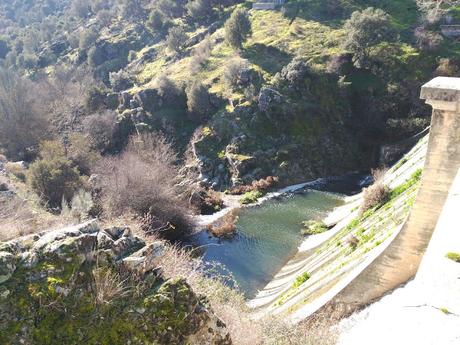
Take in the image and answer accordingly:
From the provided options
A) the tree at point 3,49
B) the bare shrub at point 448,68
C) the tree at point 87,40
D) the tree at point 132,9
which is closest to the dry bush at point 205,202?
the bare shrub at point 448,68

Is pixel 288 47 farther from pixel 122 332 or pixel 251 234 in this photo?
pixel 122 332

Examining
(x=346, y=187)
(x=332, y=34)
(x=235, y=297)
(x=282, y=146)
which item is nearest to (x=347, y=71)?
(x=332, y=34)

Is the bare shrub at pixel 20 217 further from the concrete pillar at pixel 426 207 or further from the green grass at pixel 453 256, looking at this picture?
the concrete pillar at pixel 426 207

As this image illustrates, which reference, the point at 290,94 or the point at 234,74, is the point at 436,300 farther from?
the point at 234,74

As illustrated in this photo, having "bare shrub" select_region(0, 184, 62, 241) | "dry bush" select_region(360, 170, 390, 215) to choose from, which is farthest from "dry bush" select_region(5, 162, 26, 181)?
"dry bush" select_region(360, 170, 390, 215)

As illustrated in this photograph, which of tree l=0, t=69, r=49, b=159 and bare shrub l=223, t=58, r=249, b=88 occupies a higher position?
bare shrub l=223, t=58, r=249, b=88

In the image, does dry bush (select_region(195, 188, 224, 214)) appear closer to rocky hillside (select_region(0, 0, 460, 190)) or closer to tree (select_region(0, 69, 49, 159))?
rocky hillside (select_region(0, 0, 460, 190))
